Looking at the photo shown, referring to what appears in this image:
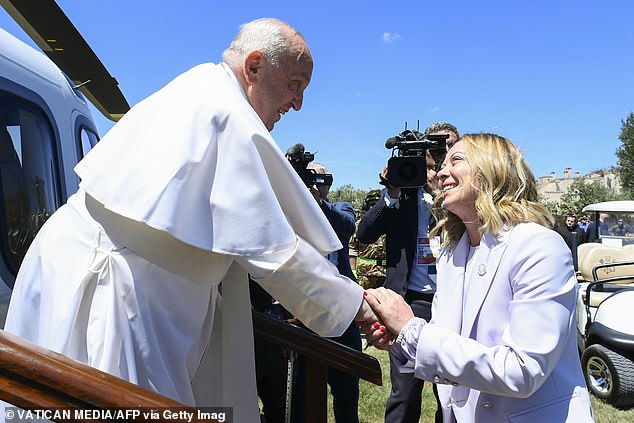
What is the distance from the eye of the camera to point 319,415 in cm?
220

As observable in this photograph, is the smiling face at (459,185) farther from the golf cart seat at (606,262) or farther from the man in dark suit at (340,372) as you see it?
the golf cart seat at (606,262)

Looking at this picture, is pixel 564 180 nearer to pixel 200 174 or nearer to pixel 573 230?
pixel 573 230

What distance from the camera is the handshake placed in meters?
1.96

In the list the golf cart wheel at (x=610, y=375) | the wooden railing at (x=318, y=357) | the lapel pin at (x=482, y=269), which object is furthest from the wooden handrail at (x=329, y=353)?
the golf cart wheel at (x=610, y=375)

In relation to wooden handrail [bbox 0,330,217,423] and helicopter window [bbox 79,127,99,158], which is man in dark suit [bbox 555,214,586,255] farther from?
wooden handrail [bbox 0,330,217,423]

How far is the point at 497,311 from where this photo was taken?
1.83m

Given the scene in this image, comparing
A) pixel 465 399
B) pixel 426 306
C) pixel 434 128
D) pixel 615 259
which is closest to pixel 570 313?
pixel 465 399

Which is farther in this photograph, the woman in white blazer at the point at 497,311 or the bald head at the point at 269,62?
the bald head at the point at 269,62

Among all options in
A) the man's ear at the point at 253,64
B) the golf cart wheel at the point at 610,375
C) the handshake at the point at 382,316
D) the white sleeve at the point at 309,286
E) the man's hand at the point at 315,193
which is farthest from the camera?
the golf cart wheel at the point at 610,375

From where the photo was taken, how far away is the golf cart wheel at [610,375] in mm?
4805

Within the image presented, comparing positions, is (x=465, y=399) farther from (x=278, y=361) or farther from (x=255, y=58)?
(x=278, y=361)

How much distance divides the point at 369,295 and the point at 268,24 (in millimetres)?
1028

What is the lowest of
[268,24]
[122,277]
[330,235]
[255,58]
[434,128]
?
[122,277]

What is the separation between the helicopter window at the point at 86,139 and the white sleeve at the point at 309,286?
2.72 meters
